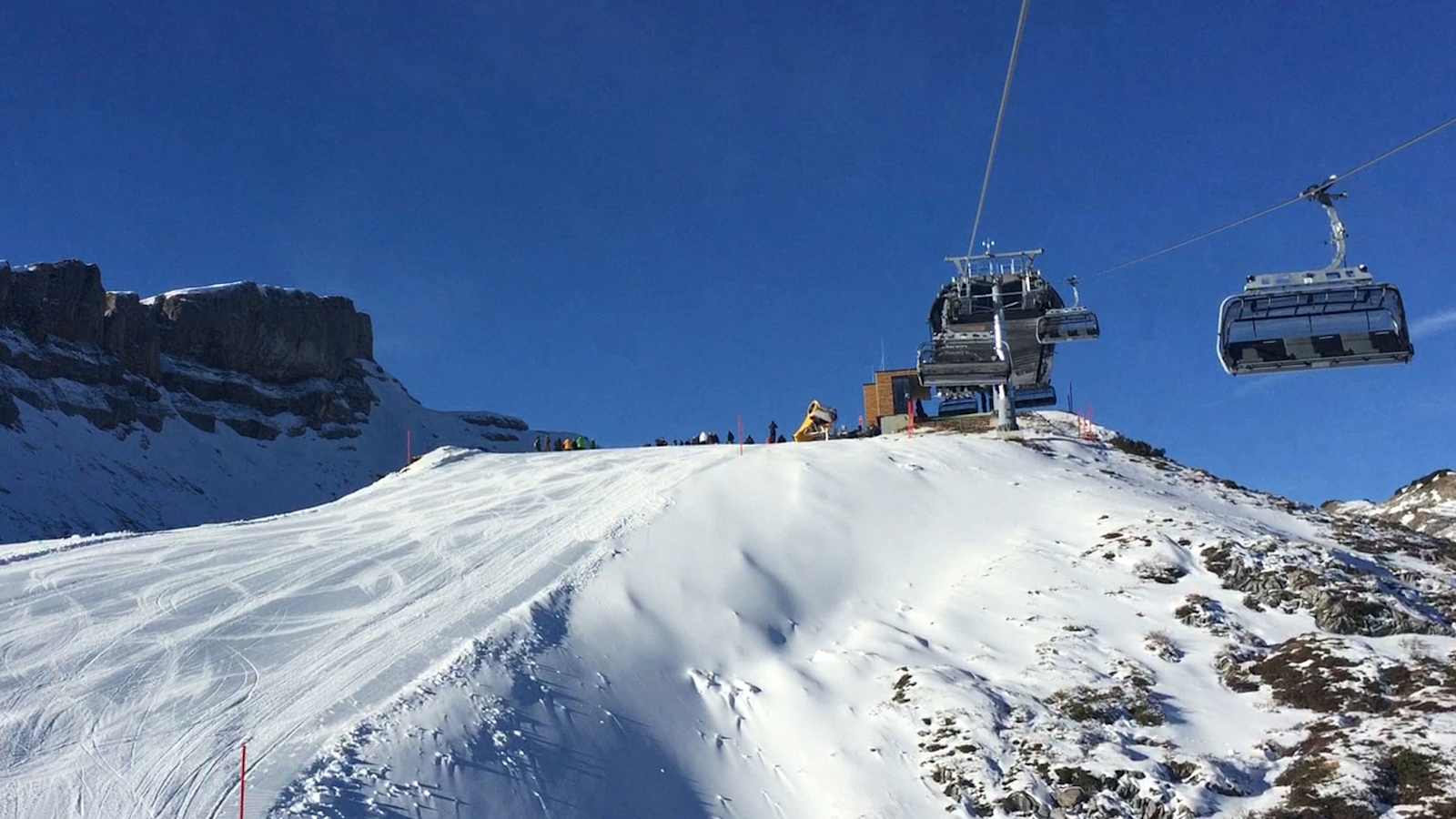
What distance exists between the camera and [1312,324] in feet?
53.6

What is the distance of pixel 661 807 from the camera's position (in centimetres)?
1558

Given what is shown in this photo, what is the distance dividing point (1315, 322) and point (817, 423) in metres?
33.0

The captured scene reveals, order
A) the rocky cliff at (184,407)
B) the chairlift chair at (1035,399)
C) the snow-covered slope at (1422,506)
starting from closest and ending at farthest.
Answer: the chairlift chair at (1035,399) → the snow-covered slope at (1422,506) → the rocky cliff at (184,407)

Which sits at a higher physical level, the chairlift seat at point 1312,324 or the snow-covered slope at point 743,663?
the chairlift seat at point 1312,324

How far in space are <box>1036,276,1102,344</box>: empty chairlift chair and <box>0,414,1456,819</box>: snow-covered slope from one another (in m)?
4.66

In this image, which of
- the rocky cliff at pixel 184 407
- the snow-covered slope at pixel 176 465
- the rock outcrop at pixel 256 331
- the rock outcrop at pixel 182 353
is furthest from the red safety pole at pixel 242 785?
the rock outcrop at pixel 256 331

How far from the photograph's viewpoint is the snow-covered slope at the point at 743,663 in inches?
572

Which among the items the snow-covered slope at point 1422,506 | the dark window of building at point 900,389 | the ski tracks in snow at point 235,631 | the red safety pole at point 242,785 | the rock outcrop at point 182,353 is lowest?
the red safety pole at point 242,785

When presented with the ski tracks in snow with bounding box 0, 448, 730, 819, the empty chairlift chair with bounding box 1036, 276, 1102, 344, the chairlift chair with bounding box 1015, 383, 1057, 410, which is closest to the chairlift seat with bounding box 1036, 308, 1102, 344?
the empty chairlift chair with bounding box 1036, 276, 1102, 344

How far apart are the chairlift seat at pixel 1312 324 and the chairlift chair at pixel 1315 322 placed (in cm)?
1

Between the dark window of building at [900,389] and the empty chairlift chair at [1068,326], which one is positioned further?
the dark window of building at [900,389]

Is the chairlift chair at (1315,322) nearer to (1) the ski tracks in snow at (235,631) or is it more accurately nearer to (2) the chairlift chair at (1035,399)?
(1) the ski tracks in snow at (235,631)

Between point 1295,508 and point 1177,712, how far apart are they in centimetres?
1629

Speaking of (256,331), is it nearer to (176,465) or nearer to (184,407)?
(184,407)
